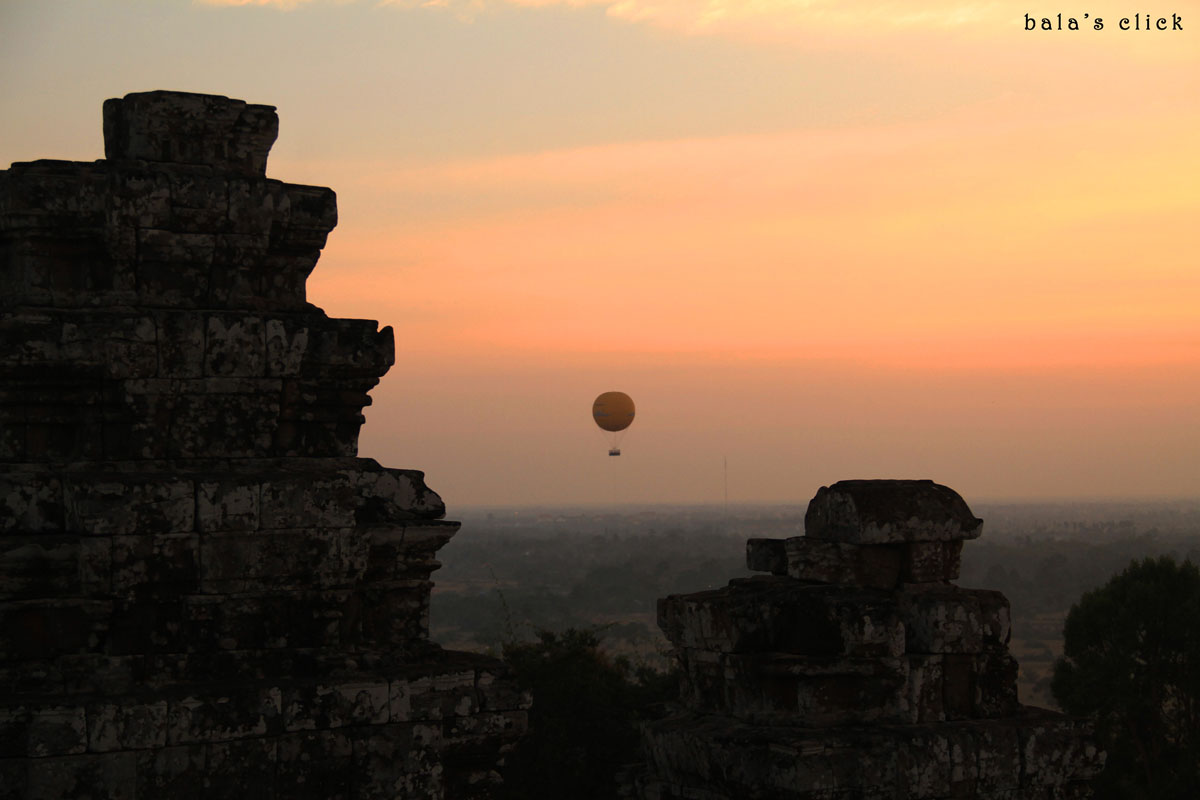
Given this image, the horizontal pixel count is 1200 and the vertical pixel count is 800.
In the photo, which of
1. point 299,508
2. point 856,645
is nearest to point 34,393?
point 299,508

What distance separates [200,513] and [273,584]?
1.69 ft

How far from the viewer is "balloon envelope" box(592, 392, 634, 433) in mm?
74312

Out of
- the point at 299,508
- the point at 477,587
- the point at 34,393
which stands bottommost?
the point at 477,587

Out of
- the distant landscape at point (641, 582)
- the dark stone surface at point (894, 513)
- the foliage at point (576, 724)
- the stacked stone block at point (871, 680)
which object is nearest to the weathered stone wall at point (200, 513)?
the stacked stone block at point (871, 680)

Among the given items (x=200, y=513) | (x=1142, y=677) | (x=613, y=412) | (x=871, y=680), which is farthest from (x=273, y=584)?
(x=613, y=412)

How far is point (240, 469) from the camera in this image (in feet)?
24.2

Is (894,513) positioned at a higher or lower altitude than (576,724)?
higher

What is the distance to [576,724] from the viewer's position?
24891 mm

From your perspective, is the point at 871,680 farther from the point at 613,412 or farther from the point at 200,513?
the point at 613,412

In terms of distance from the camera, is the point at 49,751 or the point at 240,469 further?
the point at 240,469

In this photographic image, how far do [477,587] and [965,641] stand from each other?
10857cm

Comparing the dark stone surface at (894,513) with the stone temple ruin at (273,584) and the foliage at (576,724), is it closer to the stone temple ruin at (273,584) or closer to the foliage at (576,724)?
the stone temple ruin at (273,584)

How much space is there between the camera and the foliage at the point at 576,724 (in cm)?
2358

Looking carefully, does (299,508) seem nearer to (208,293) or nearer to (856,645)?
(208,293)
